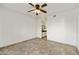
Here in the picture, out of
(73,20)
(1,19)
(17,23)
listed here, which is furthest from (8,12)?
(73,20)

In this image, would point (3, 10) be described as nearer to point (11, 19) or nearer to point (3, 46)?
point (11, 19)

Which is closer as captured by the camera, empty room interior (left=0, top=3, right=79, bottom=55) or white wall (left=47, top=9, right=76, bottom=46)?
empty room interior (left=0, top=3, right=79, bottom=55)

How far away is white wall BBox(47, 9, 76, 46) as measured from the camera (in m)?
4.12

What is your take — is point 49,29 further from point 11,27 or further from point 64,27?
point 11,27

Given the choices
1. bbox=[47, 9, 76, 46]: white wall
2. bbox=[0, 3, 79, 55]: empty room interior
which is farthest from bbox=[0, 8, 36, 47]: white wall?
bbox=[47, 9, 76, 46]: white wall

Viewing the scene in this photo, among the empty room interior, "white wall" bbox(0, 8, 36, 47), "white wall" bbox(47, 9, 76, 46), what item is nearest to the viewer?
the empty room interior

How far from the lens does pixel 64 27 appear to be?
4.58 metres

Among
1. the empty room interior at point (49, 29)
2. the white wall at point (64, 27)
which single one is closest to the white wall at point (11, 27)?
the empty room interior at point (49, 29)

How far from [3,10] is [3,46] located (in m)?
1.62

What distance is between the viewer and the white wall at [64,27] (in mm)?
4118

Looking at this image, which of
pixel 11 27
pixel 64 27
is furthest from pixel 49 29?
pixel 11 27

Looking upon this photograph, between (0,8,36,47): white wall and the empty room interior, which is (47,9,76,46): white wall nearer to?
the empty room interior

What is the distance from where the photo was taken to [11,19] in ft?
13.4

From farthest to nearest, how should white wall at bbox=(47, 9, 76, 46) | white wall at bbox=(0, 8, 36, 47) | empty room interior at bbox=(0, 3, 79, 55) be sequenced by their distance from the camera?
white wall at bbox=(47, 9, 76, 46), white wall at bbox=(0, 8, 36, 47), empty room interior at bbox=(0, 3, 79, 55)
